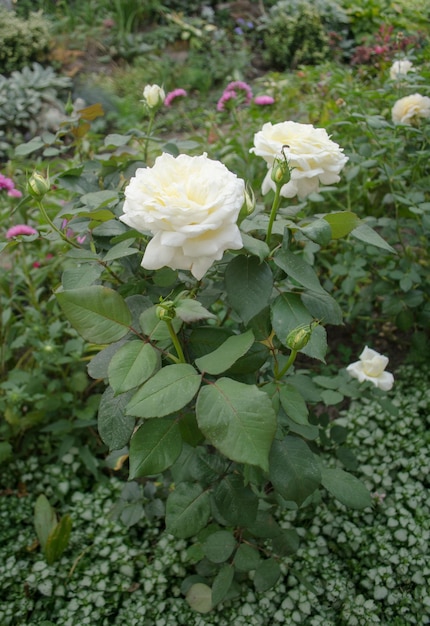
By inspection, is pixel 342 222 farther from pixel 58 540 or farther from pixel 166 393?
pixel 58 540

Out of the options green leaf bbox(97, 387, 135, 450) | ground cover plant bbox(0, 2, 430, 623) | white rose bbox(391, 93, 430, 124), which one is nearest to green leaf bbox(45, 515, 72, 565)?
ground cover plant bbox(0, 2, 430, 623)

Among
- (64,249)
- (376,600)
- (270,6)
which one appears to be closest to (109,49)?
(270,6)

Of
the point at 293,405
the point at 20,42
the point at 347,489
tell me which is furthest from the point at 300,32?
the point at 293,405

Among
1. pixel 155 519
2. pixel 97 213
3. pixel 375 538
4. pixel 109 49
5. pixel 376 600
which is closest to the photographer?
pixel 97 213

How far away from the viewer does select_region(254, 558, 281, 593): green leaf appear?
1.30 m

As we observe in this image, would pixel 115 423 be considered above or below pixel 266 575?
above

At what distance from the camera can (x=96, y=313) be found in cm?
89

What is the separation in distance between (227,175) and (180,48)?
18.4ft

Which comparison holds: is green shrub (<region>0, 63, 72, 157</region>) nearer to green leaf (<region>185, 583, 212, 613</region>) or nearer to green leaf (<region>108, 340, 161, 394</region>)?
green leaf (<region>185, 583, 212, 613</region>)

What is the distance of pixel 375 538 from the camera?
1.51 metres

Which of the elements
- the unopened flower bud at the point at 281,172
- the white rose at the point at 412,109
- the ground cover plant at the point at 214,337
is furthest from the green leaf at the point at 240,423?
the white rose at the point at 412,109

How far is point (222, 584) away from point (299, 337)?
0.74m

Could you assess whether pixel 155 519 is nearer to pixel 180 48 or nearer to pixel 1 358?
pixel 1 358

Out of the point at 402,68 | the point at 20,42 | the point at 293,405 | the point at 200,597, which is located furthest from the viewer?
the point at 20,42
